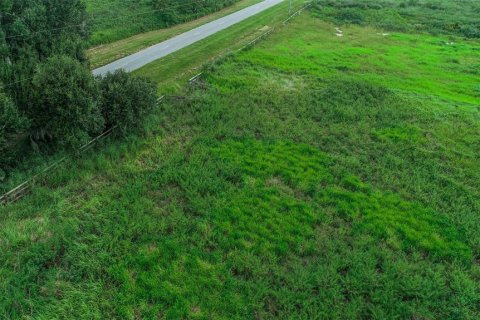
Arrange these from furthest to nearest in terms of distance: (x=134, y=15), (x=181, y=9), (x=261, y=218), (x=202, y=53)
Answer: (x=181, y=9), (x=134, y=15), (x=202, y=53), (x=261, y=218)

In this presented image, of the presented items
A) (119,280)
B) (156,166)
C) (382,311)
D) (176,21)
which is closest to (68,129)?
(156,166)

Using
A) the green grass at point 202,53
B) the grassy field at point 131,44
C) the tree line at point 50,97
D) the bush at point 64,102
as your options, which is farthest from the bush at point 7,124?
the grassy field at point 131,44

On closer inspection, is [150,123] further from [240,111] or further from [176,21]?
[176,21]

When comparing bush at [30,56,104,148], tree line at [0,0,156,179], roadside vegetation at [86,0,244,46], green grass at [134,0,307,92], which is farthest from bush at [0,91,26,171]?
roadside vegetation at [86,0,244,46]

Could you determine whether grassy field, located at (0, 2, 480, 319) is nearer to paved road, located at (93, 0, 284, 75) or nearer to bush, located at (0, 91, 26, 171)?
bush, located at (0, 91, 26, 171)

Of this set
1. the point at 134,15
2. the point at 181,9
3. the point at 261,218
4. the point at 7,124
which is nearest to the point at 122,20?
the point at 134,15

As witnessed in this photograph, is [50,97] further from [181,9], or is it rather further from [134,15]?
[181,9]

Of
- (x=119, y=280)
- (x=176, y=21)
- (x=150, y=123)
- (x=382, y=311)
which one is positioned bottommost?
(x=382, y=311)

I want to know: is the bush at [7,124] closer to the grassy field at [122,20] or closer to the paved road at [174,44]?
the paved road at [174,44]
